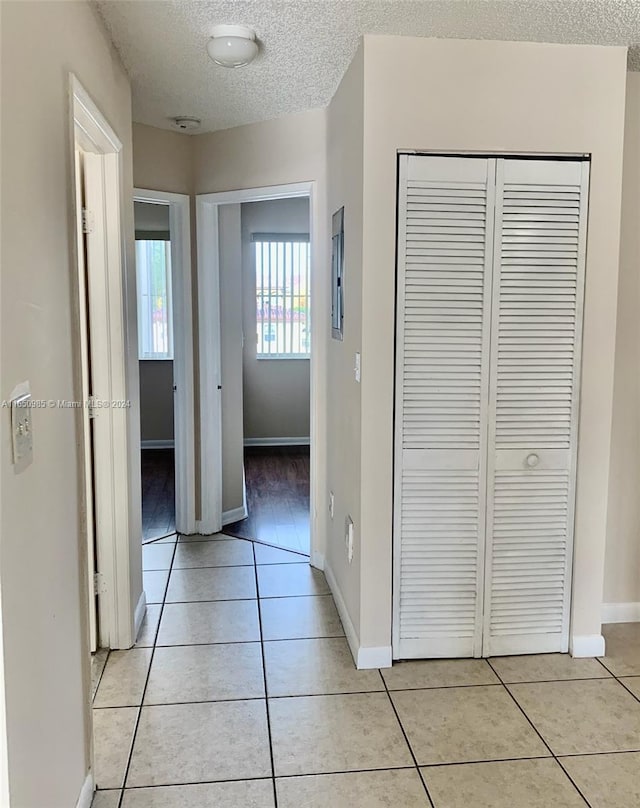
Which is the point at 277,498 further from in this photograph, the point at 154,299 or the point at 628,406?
the point at 628,406

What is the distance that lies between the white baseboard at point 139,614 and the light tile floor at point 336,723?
0.04 metres

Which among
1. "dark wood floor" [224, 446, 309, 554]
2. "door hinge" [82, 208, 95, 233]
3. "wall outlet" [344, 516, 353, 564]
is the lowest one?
"dark wood floor" [224, 446, 309, 554]

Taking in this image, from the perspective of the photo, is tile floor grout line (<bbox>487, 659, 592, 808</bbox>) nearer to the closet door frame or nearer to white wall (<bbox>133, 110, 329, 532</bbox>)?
the closet door frame

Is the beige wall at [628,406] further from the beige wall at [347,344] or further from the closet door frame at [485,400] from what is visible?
Answer: the beige wall at [347,344]

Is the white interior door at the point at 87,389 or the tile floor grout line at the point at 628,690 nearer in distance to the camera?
the tile floor grout line at the point at 628,690

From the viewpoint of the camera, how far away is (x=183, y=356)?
13.3ft

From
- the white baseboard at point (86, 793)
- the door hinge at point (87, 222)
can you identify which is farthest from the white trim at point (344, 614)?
the door hinge at point (87, 222)

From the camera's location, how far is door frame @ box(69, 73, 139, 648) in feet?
8.63

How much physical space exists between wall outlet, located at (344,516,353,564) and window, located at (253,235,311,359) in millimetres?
4026

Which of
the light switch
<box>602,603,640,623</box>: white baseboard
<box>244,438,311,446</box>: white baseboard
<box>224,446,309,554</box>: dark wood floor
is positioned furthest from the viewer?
<box>244,438,311,446</box>: white baseboard

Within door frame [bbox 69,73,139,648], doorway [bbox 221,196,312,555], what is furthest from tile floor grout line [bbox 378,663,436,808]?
doorway [bbox 221,196,312,555]

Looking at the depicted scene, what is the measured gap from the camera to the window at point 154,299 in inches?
258

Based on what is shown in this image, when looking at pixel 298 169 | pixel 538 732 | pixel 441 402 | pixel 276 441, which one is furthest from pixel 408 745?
pixel 276 441

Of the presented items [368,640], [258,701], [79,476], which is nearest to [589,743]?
[368,640]
